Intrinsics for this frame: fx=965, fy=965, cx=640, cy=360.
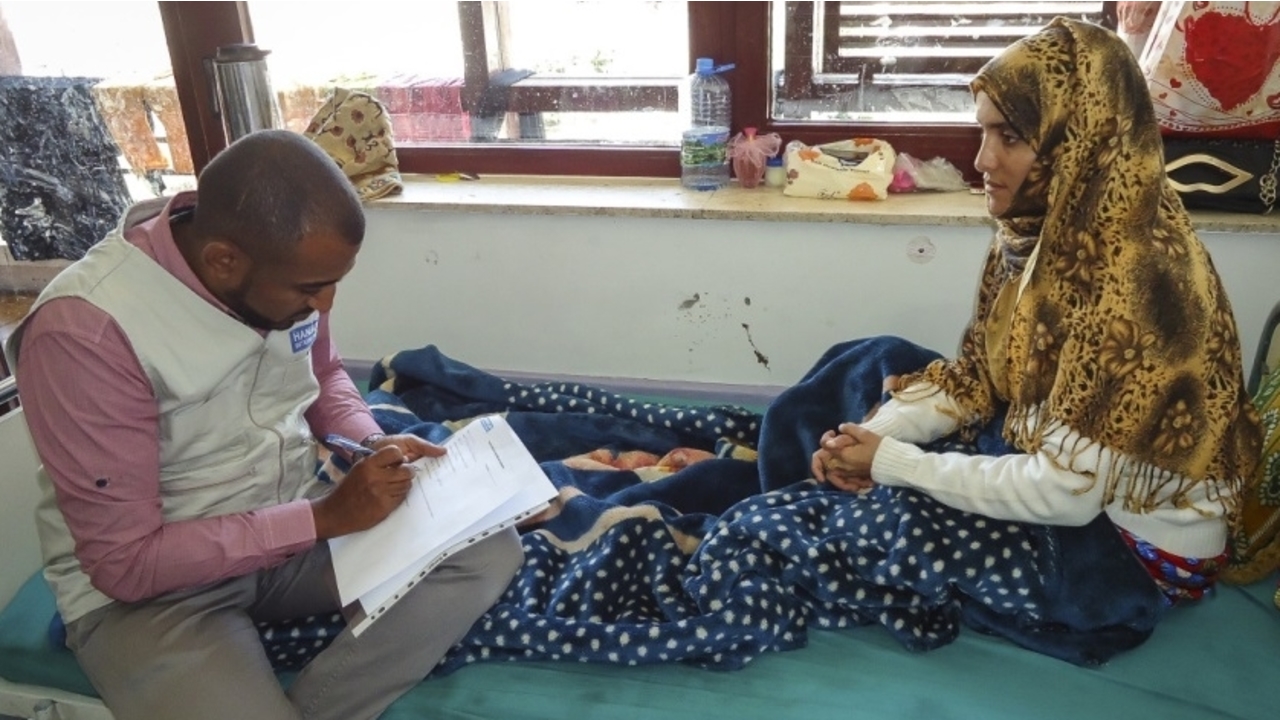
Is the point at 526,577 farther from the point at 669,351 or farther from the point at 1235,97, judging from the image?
the point at 1235,97

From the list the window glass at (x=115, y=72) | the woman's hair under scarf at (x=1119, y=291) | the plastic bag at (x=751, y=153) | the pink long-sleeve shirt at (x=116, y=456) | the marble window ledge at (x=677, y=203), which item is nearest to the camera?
the pink long-sleeve shirt at (x=116, y=456)

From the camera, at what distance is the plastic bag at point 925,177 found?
2.04 meters

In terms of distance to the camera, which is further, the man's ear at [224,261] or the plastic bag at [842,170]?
the plastic bag at [842,170]

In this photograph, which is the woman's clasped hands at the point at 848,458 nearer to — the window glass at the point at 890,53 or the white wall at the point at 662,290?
the white wall at the point at 662,290

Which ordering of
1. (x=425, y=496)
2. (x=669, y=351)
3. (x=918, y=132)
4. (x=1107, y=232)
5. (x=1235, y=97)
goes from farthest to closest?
(x=669, y=351), (x=918, y=132), (x=1235, y=97), (x=425, y=496), (x=1107, y=232)

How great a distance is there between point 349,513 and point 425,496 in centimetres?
12

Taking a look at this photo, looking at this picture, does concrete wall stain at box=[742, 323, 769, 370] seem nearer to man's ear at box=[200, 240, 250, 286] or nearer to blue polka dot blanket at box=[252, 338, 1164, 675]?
blue polka dot blanket at box=[252, 338, 1164, 675]

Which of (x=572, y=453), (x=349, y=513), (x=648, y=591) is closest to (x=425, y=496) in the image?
(x=349, y=513)

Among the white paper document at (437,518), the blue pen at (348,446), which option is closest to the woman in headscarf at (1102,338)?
the white paper document at (437,518)

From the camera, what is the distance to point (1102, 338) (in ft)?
3.85

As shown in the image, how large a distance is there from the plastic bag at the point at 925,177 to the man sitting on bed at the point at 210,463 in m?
1.21

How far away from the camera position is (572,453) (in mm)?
1784

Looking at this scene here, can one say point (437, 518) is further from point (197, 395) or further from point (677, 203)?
point (677, 203)

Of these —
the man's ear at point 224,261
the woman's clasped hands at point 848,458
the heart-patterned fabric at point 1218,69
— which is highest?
the heart-patterned fabric at point 1218,69
